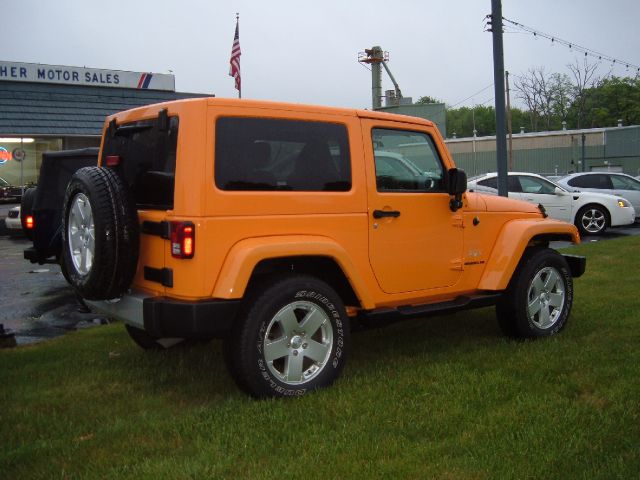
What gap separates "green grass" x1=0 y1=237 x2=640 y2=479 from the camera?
3.48 m

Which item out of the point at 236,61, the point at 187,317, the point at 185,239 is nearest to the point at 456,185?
the point at 185,239

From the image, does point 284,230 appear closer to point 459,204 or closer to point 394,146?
point 394,146

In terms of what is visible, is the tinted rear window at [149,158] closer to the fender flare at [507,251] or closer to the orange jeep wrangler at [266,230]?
the orange jeep wrangler at [266,230]

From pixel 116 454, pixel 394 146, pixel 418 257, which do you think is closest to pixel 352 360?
pixel 418 257

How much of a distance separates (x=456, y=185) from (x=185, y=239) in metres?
2.29

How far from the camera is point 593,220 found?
52.4ft

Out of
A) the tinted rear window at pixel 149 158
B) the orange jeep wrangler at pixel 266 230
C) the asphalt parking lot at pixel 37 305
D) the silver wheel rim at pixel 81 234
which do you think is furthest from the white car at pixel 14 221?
the silver wheel rim at pixel 81 234

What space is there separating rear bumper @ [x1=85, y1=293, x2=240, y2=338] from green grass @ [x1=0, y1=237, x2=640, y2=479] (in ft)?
1.71

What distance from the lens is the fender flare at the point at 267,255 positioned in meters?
4.16

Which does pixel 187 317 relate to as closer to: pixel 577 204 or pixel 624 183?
pixel 577 204

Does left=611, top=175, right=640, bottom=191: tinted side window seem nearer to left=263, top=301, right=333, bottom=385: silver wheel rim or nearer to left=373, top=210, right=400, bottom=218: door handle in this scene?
left=373, top=210, right=400, bottom=218: door handle

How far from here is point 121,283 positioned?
4375 mm

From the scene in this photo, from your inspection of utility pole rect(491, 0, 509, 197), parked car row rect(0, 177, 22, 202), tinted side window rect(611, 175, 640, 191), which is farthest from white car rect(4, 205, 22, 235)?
tinted side window rect(611, 175, 640, 191)

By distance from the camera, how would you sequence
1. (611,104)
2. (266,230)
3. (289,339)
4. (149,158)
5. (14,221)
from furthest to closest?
1. (611,104)
2. (14,221)
3. (149,158)
4. (289,339)
5. (266,230)
